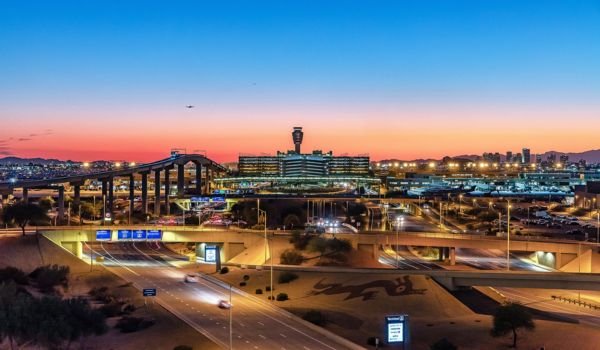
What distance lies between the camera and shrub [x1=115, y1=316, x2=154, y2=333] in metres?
44.2

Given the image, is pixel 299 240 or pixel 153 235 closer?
pixel 153 235

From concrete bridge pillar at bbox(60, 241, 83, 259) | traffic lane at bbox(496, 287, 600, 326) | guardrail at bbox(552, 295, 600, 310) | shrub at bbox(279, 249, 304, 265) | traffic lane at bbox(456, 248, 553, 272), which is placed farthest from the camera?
traffic lane at bbox(456, 248, 553, 272)

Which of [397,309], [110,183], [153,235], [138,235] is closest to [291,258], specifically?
[153,235]

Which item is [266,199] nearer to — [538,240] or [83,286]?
[538,240]

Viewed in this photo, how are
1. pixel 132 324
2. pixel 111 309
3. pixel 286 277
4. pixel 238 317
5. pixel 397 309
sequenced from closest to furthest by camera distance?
1. pixel 132 324
2. pixel 238 317
3. pixel 111 309
4. pixel 397 309
5. pixel 286 277

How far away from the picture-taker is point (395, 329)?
36938 mm

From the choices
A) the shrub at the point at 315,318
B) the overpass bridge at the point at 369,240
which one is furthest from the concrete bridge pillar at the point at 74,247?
the shrub at the point at 315,318

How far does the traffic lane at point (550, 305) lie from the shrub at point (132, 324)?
35108mm

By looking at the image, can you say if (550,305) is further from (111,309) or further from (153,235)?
(153,235)

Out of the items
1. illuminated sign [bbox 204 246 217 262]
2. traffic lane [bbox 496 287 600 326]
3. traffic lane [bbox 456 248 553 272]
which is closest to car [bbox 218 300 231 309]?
illuminated sign [bbox 204 246 217 262]

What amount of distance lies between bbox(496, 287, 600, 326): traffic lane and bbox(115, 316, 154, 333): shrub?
35.1 meters

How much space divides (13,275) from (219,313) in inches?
913

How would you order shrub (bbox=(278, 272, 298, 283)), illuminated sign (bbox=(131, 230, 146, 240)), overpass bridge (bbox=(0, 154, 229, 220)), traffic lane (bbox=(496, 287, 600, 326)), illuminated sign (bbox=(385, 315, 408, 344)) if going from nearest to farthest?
illuminated sign (bbox=(385, 315, 408, 344)) < traffic lane (bbox=(496, 287, 600, 326)) < shrub (bbox=(278, 272, 298, 283)) < illuminated sign (bbox=(131, 230, 146, 240)) < overpass bridge (bbox=(0, 154, 229, 220))

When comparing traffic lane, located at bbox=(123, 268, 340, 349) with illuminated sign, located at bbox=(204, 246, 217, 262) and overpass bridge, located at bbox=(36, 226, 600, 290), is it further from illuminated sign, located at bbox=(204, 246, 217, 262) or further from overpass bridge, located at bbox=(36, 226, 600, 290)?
overpass bridge, located at bbox=(36, 226, 600, 290)
